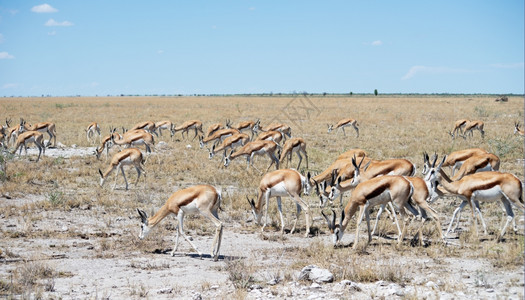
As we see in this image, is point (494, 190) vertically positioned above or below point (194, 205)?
above

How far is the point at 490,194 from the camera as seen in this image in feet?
28.3

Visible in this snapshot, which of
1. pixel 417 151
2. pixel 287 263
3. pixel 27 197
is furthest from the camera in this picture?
pixel 417 151

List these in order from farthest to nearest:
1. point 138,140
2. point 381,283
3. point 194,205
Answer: point 138,140 < point 194,205 < point 381,283

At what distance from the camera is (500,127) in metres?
30.3

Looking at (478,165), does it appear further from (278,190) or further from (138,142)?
(138,142)

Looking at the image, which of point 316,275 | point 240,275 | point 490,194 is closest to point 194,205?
point 240,275

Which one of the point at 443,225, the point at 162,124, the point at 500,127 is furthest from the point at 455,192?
the point at 500,127

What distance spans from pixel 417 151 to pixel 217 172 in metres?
8.68

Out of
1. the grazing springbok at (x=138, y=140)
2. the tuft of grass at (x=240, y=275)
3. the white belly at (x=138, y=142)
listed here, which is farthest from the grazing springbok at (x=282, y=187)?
the white belly at (x=138, y=142)

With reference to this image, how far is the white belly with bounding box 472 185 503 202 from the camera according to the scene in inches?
340

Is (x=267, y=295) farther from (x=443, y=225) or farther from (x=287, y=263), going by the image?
(x=443, y=225)

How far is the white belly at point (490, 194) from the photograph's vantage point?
28.3 ft

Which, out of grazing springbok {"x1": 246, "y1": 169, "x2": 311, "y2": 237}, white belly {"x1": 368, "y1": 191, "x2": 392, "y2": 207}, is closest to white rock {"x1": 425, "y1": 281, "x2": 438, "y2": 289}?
white belly {"x1": 368, "y1": 191, "x2": 392, "y2": 207}

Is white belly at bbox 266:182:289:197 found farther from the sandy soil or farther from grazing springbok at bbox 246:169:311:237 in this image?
the sandy soil
